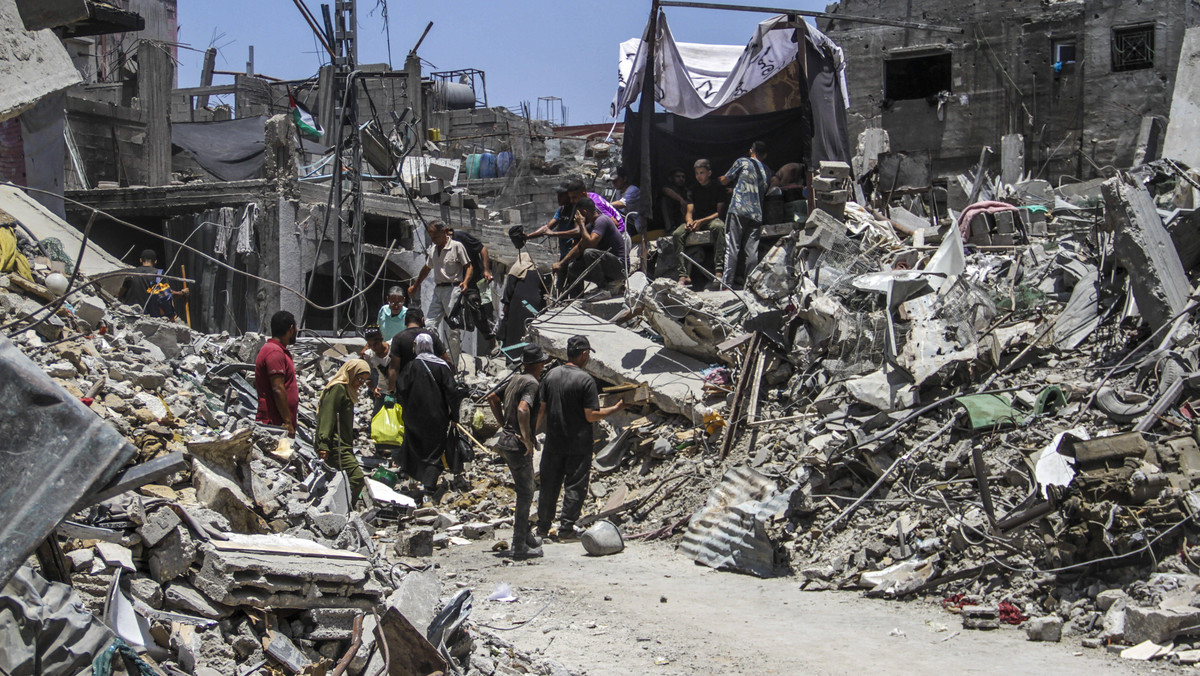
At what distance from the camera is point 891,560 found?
244 inches

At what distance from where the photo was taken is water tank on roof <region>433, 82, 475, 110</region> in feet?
105

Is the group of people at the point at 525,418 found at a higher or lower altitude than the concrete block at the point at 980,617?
higher

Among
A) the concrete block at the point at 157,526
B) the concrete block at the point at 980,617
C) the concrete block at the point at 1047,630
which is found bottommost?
the concrete block at the point at 980,617

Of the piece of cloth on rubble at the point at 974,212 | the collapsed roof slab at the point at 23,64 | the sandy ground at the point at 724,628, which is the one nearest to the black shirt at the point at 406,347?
the sandy ground at the point at 724,628

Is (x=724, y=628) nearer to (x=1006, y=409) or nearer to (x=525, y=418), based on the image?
(x=525, y=418)

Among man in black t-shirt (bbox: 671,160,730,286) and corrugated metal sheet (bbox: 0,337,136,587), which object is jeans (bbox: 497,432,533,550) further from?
man in black t-shirt (bbox: 671,160,730,286)

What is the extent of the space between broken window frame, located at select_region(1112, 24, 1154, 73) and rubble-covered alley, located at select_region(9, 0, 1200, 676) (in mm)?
8825

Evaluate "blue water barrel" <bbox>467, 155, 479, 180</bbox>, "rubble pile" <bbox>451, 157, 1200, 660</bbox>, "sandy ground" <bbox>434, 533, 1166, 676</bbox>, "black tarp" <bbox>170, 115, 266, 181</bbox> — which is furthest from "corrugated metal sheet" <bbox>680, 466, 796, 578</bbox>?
"blue water barrel" <bbox>467, 155, 479, 180</bbox>

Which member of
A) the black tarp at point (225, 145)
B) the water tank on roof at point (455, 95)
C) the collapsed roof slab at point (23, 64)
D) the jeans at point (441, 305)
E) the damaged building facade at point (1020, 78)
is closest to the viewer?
the collapsed roof slab at point (23, 64)

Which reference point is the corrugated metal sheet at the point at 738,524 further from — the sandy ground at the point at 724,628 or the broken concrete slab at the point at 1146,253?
the broken concrete slab at the point at 1146,253

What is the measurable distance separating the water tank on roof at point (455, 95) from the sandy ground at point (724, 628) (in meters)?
27.3

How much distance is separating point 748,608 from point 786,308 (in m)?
3.84

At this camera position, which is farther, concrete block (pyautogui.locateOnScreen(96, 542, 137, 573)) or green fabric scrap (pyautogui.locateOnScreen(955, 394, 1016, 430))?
green fabric scrap (pyautogui.locateOnScreen(955, 394, 1016, 430))

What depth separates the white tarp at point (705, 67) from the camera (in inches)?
459
